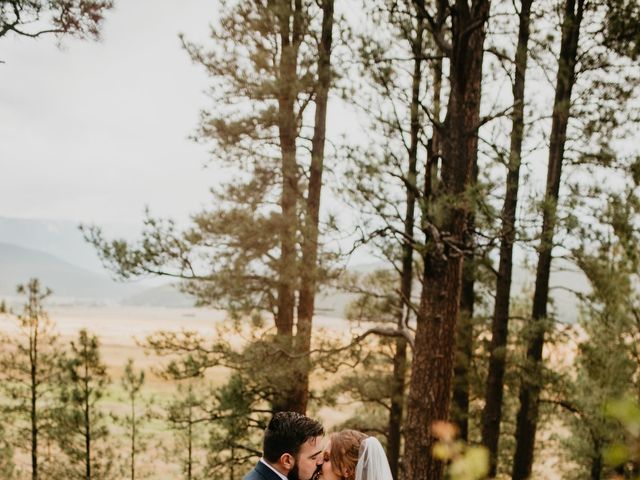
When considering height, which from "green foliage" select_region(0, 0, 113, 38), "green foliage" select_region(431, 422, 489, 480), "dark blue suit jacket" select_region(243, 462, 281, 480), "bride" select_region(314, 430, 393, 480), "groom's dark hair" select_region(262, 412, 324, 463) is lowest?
"bride" select_region(314, 430, 393, 480)

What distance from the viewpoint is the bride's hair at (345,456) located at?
12.1ft

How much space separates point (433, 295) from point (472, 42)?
2.46 m

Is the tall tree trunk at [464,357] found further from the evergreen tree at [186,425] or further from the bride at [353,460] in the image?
the bride at [353,460]

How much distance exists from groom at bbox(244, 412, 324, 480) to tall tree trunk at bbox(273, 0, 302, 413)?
529cm

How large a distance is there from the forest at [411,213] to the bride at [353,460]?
680mm

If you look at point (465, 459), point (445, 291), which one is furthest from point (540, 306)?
point (465, 459)

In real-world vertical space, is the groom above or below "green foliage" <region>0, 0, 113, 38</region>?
below

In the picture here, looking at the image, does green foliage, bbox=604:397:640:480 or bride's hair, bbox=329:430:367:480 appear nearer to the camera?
green foliage, bbox=604:397:640:480

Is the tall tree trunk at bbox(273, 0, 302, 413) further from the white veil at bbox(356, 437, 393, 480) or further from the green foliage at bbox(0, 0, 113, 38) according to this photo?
the white veil at bbox(356, 437, 393, 480)

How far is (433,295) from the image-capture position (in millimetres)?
5613

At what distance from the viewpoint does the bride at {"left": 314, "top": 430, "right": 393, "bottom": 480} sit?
3611 millimetres

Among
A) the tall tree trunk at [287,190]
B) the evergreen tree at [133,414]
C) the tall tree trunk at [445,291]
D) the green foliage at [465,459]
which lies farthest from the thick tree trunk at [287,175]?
the green foliage at [465,459]

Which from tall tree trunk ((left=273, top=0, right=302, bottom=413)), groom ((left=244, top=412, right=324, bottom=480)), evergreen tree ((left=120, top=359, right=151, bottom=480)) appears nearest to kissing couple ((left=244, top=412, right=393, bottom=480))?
groom ((left=244, top=412, right=324, bottom=480))

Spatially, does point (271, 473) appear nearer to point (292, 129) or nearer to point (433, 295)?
point (433, 295)
